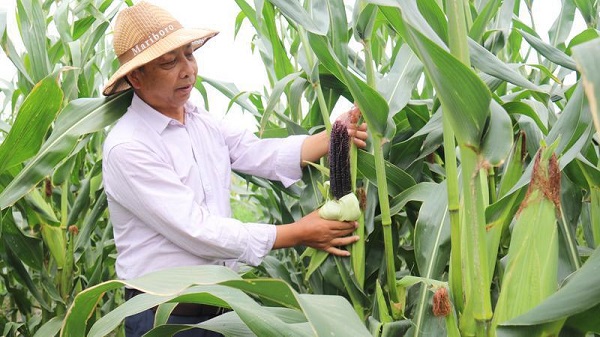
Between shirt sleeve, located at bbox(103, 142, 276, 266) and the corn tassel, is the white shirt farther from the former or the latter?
the corn tassel

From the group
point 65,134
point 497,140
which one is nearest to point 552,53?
point 497,140

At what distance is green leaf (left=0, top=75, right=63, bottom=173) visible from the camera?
183cm

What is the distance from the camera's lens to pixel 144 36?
2043mm

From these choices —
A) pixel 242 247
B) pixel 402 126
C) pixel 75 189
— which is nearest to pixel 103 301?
pixel 75 189

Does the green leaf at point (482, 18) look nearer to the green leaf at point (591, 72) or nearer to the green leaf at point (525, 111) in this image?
the green leaf at point (525, 111)

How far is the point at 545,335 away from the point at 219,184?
47.7 inches

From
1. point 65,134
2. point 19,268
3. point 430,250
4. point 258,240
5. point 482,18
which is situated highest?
point 482,18

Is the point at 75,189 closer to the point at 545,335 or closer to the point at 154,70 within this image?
the point at 154,70

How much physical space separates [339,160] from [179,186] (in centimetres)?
45

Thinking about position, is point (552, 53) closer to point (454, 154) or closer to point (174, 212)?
point (454, 154)

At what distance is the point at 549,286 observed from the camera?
1.11m

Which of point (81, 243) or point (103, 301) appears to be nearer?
point (81, 243)

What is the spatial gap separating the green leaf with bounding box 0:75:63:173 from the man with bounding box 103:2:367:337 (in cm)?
18

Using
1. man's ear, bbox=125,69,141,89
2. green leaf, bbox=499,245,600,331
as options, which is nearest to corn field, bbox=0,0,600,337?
green leaf, bbox=499,245,600,331
